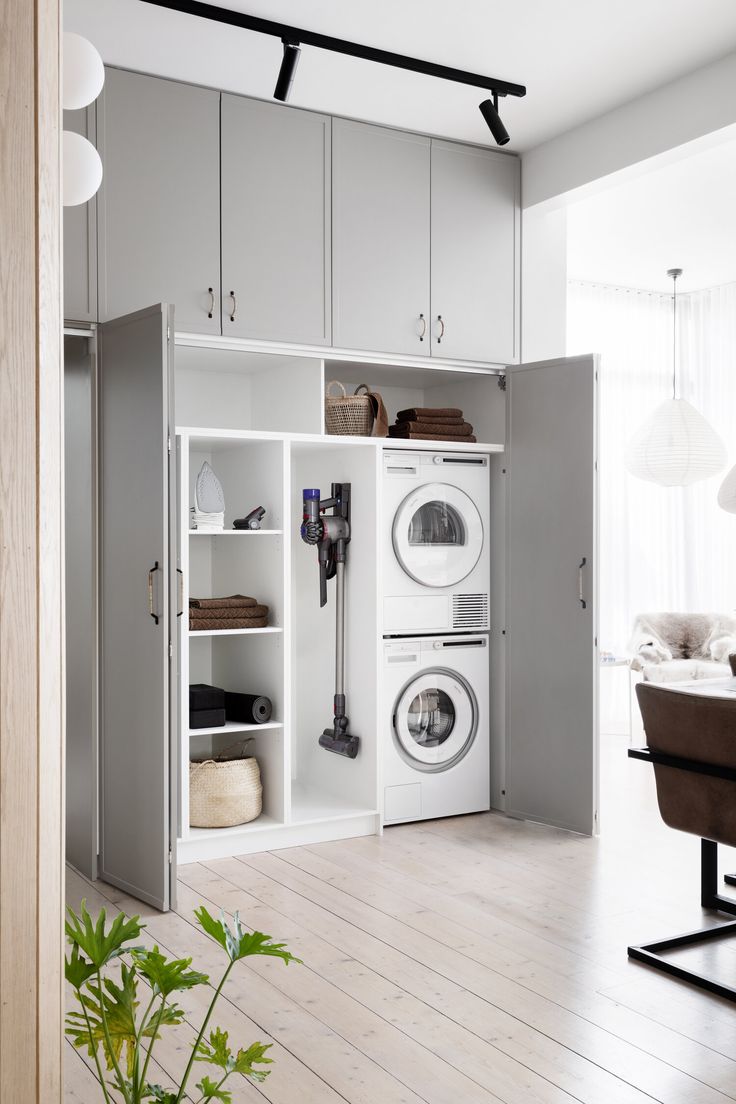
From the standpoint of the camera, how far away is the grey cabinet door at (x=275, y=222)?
3902 mm

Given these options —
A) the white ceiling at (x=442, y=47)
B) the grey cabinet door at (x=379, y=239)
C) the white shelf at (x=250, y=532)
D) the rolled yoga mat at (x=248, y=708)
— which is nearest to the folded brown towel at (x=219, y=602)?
the white shelf at (x=250, y=532)

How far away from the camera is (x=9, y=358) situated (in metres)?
1.12

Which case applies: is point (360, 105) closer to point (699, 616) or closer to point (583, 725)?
point (583, 725)

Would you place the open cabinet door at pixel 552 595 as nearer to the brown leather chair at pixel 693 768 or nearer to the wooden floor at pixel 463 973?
the wooden floor at pixel 463 973

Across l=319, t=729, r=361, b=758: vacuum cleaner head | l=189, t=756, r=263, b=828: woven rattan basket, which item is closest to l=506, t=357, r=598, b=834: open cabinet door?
l=319, t=729, r=361, b=758: vacuum cleaner head

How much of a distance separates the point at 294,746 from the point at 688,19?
3308mm

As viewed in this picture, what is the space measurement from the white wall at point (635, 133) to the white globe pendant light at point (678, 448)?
1.98m

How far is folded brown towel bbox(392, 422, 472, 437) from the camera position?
4449 millimetres

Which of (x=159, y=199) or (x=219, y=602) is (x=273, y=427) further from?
(x=159, y=199)

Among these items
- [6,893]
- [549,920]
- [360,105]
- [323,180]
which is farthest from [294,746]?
[6,893]

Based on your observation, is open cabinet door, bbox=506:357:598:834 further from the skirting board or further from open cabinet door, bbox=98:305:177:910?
open cabinet door, bbox=98:305:177:910

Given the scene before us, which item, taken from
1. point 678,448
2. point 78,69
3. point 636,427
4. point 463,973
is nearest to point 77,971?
point 78,69

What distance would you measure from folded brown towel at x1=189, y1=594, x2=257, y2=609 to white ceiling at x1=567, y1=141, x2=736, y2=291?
8.32 feet

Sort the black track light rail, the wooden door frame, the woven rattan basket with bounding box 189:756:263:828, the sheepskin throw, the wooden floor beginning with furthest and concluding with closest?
the sheepskin throw, the woven rattan basket with bounding box 189:756:263:828, the black track light rail, the wooden floor, the wooden door frame
